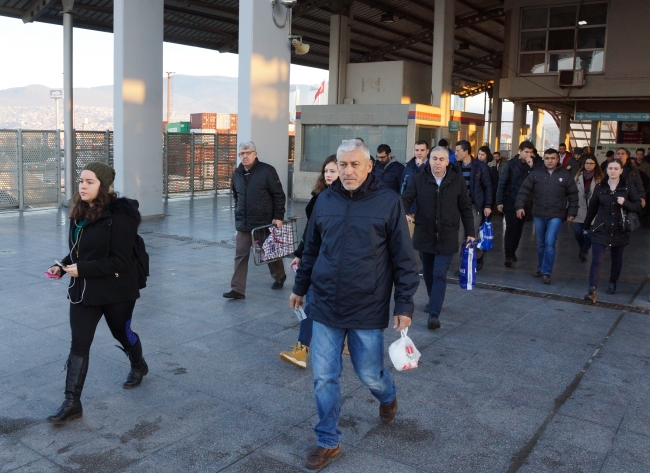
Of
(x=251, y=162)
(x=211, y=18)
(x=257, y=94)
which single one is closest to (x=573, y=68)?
(x=211, y=18)

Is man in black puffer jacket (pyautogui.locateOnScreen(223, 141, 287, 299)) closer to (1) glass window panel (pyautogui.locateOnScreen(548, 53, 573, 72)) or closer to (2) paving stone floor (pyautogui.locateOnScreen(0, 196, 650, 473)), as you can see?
(2) paving stone floor (pyautogui.locateOnScreen(0, 196, 650, 473))

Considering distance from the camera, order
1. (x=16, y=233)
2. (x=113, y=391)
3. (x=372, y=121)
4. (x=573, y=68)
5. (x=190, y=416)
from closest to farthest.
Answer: (x=190, y=416) → (x=113, y=391) → (x=16, y=233) → (x=372, y=121) → (x=573, y=68)

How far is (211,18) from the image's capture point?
2306 centimetres

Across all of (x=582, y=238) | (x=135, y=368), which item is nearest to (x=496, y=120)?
(x=582, y=238)

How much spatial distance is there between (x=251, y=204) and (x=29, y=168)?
11.2m

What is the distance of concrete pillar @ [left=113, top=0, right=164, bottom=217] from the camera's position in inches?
559

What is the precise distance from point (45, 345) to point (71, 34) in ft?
44.5

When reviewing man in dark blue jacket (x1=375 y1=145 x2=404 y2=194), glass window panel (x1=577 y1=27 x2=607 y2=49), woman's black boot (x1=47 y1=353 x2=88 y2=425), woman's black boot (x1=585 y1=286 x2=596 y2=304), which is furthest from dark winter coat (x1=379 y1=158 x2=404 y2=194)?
glass window panel (x1=577 y1=27 x2=607 y2=49)

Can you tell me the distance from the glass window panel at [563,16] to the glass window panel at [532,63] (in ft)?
3.64

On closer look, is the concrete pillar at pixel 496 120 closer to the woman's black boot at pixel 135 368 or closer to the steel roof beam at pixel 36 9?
the steel roof beam at pixel 36 9

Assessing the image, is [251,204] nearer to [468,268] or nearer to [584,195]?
[468,268]

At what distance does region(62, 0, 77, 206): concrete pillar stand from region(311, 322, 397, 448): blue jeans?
15.0 m

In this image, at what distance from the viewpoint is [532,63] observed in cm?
2319

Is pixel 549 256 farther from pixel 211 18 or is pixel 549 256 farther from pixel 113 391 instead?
pixel 211 18
